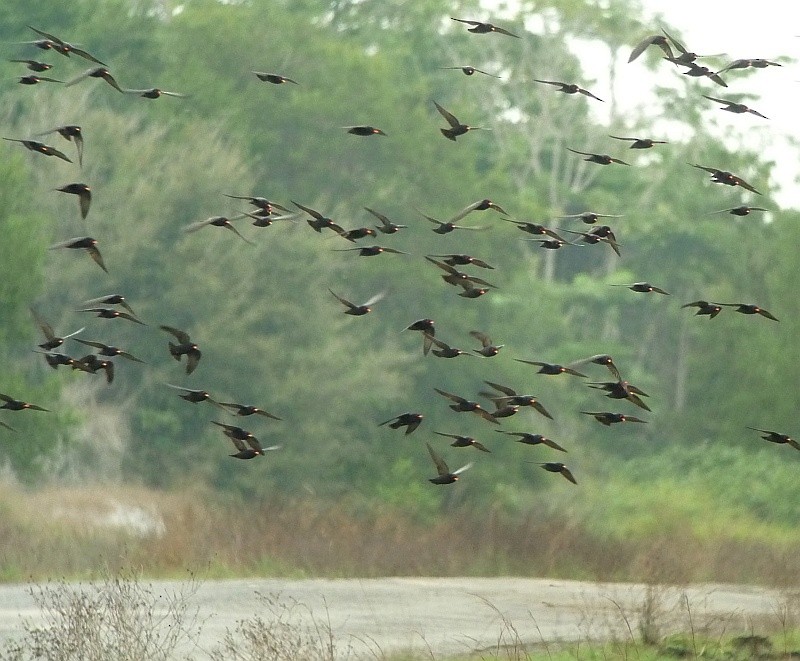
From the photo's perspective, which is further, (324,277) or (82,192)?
(324,277)

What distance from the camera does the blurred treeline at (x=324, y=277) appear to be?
36.2m

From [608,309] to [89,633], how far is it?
4603 cm

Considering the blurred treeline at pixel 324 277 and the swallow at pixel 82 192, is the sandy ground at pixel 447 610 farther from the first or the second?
the blurred treeline at pixel 324 277

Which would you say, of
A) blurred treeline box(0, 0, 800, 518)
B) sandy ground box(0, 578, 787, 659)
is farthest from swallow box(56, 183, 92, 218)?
blurred treeline box(0, 0, 800, 518)

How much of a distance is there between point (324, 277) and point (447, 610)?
22181mm

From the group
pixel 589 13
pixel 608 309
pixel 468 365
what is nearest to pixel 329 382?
pixel 468 365

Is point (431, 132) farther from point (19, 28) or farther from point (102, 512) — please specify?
point (102, 512)

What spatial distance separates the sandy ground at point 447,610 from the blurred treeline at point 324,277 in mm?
9887

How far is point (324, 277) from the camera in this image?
39.4 metres

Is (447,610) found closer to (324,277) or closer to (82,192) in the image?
(82,192)

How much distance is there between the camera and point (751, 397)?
4069 centimetres

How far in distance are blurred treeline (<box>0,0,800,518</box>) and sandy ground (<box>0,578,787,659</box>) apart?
32.4 ft

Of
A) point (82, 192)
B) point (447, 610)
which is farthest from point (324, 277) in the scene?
point (82, 192)

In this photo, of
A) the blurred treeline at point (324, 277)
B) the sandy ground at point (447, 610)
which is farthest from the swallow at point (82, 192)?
the blurred treeline at point (324, 277)
